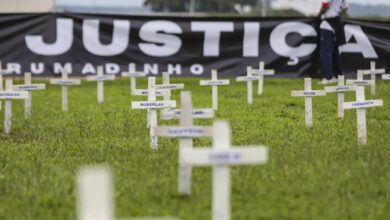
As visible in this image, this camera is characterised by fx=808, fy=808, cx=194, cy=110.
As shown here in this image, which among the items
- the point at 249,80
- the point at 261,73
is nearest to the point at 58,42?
the point at 261,73

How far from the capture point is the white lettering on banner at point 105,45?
811 inches

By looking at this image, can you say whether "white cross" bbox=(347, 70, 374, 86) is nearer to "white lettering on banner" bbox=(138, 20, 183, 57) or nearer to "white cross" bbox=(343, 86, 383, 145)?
"white cross" bbox=(343, 86, 383, 145)

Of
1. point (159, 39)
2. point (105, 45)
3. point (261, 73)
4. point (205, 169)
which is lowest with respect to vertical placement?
point (205, 169)

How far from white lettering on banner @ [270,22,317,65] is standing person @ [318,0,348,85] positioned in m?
1.27

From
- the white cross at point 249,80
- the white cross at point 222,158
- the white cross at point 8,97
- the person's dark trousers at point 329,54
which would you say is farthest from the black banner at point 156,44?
the white cross at point 222,158

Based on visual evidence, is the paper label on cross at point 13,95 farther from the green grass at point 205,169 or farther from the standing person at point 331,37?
the standing person at point 331,37

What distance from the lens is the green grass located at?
691 cm

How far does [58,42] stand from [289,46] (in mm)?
5861

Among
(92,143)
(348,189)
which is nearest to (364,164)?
(348,189)

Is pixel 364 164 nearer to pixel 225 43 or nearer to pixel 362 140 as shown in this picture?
pixel 362 140

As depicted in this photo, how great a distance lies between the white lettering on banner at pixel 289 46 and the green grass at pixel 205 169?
5160 mm

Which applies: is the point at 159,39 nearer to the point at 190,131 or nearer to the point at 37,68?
the point at 37,68

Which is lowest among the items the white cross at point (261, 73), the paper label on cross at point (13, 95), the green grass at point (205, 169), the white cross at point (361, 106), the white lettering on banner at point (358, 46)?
the green grass at point (205, 169)

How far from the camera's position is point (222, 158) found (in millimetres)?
5664
